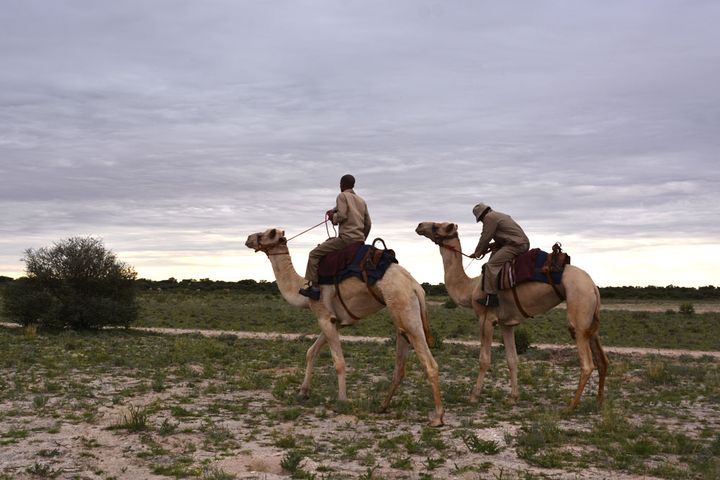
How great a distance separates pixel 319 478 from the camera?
776cm

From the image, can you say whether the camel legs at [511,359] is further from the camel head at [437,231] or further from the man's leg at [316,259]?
the man's leg at [316,259]

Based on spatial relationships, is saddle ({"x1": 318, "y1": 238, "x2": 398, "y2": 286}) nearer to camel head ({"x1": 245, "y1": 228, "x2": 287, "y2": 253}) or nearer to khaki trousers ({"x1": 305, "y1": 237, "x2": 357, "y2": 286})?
khaki trousers ({"x1": 305, "y1": 237, "x2": 357, "y2": 286})

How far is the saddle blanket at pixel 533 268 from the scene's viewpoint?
11.8 metres

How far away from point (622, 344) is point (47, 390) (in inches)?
901

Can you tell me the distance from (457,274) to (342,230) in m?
2.36

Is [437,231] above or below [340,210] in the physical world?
below

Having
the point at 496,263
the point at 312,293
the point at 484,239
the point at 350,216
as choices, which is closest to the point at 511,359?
the point at 496,263

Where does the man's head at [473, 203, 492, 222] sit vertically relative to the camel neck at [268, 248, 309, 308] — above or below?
above

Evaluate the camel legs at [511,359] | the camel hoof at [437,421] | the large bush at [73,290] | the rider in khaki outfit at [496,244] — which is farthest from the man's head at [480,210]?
the large bush at [73,290]

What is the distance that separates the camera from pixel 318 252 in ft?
39.1

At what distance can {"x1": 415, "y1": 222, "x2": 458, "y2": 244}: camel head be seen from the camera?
12.8m

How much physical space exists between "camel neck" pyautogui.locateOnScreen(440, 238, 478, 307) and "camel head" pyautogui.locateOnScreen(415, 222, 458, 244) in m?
0.11

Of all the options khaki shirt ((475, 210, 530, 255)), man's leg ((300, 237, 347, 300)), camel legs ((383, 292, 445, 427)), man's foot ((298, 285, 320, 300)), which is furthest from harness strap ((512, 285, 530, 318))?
man's foot ((298, 285, 320, 300))

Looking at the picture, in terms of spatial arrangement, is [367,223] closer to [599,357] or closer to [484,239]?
[484,239]
